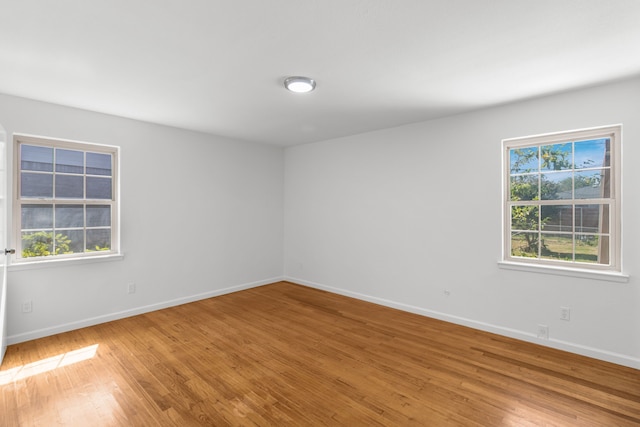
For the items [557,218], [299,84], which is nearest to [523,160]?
[557,218]

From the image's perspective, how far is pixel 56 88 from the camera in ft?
9.71

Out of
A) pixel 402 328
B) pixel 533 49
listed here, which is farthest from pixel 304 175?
pixel 533 49

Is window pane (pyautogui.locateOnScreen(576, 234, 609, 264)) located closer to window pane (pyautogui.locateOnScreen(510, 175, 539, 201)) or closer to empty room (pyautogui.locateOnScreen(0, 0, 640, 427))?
empty room (pyautogui.locateOnScreen(0, 0, 640, 427))

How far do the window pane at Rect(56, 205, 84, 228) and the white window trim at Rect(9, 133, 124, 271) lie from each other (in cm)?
13

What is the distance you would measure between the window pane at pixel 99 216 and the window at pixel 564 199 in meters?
4.77

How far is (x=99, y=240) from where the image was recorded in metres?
3.87

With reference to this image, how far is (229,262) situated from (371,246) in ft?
7.58

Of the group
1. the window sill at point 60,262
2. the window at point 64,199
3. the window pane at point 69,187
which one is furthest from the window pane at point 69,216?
the window sill at point 60,262

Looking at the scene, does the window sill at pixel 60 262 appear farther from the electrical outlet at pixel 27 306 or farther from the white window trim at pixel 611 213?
the white window trim at pixel 611 213

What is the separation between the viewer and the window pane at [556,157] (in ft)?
10.4

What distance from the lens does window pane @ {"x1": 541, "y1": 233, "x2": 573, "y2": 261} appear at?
3.16 metres

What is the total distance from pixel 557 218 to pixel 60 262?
17.7 ft

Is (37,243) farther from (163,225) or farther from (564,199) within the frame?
(564,199)

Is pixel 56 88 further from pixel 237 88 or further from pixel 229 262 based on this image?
pixel 229 262
